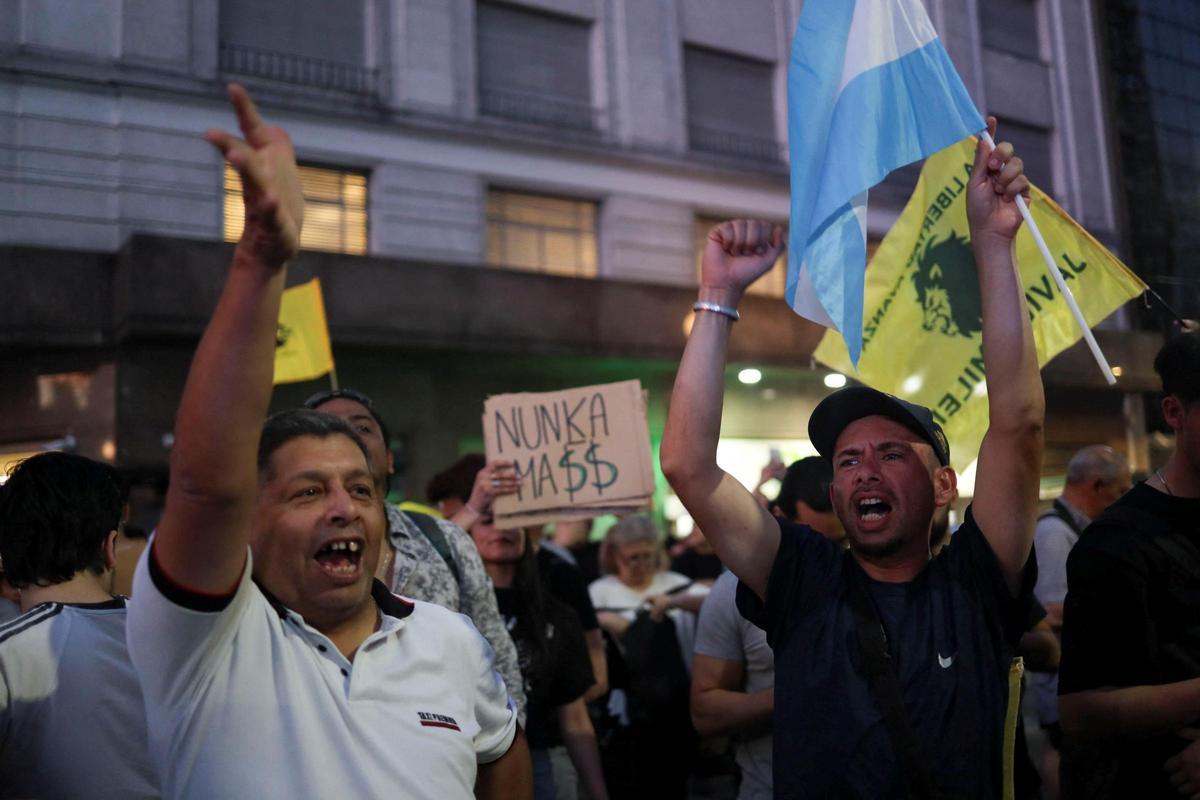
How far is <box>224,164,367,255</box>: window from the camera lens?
46.1 ft

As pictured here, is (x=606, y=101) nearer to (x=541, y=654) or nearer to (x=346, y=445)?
(x=541, y=654)

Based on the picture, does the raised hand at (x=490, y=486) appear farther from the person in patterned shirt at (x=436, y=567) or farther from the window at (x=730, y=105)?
the window at (x=730, y=105)

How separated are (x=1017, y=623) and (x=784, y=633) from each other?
518 mm

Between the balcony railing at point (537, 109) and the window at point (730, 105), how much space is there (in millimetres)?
1820

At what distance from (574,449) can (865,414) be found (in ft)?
6.19

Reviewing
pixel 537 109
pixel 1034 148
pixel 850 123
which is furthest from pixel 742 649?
pixel 1034 148

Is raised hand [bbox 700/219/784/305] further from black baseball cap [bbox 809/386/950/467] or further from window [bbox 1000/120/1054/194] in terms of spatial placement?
window [bbox 1000/120/1054/194]

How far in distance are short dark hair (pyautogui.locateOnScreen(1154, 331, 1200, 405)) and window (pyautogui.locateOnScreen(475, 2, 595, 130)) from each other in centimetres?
1320

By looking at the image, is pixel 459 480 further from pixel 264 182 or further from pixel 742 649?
pixel 264 182

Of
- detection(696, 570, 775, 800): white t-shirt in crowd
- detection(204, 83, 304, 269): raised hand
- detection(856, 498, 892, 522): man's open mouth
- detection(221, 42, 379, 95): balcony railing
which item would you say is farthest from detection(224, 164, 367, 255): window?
detection(204, 83, 304, 269): raised hand

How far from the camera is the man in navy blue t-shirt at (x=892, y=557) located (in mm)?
2264

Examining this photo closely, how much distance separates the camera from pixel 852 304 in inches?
114

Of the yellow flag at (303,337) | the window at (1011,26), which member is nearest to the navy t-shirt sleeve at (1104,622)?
the yellow flag at (303,337)

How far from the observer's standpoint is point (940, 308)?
409cm
